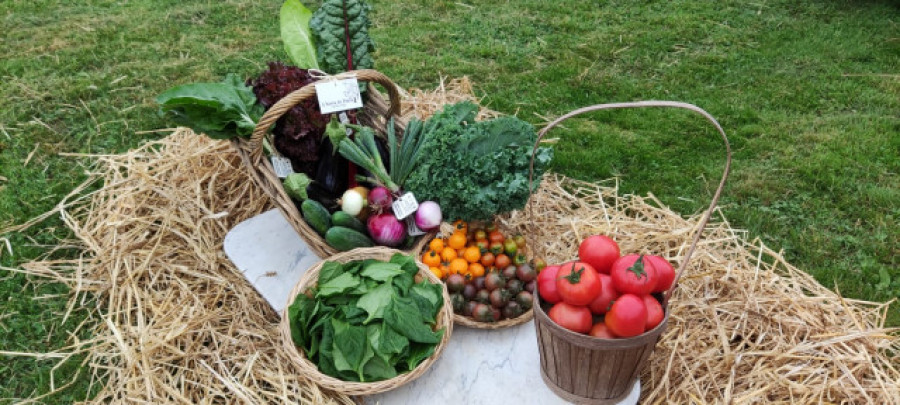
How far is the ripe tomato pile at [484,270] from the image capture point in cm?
293

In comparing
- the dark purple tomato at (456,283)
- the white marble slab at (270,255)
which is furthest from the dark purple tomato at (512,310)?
the white marble slab at (270,255)

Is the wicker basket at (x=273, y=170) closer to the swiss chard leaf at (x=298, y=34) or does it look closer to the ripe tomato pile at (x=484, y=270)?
the ripe tomato pile at (x=484, y=270)

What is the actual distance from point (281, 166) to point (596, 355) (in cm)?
183

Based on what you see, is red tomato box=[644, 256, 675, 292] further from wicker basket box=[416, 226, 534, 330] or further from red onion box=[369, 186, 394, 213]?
red onion box=[369, 186, 394, 213]

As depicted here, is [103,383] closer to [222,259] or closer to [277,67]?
[222,259]

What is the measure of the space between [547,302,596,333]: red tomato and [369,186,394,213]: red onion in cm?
121

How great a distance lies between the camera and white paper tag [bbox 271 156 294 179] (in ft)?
10.5

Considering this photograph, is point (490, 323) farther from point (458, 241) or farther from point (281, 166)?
point (281, 166)

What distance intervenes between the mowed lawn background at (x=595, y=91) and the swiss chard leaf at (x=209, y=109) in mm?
1214

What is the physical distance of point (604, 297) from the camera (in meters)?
2.31

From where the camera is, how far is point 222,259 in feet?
11.8

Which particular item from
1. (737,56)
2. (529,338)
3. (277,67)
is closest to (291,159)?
(277,67)

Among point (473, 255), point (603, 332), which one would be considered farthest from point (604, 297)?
point (473, 255)

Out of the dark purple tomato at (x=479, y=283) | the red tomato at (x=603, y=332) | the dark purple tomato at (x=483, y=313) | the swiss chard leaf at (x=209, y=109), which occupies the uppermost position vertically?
the swiss chard leaf at (x=209, y=109)
